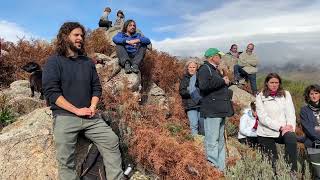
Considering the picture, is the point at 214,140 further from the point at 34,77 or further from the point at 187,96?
the point at 34,77

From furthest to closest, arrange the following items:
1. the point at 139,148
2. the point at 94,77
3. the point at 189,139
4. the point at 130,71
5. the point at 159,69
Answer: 1. the point at 159,69
2. the point at 130,71
3. the point at 189,139
4. the point at 139,148
5. the point at 94,77

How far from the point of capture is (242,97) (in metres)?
14.3

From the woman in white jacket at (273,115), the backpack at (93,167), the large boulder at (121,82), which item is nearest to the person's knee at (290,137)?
the woman in white jacket at (273,115)

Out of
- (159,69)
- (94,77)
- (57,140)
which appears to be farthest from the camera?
(159,69)

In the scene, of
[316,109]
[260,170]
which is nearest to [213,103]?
[260,170]

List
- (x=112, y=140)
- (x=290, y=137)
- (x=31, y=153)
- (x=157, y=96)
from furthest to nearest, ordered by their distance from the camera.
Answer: (x=157, y=96) → (x=290, y=137) → (x=31, y=153) → (x=112, y=140)

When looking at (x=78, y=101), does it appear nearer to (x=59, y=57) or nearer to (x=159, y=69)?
(x=59, y=57)

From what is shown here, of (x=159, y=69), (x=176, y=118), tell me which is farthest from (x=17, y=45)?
(x=176, y=118)

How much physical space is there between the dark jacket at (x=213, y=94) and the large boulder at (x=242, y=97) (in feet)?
22.7

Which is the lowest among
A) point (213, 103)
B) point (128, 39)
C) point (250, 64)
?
point (250, 64)

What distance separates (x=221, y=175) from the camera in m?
6.70

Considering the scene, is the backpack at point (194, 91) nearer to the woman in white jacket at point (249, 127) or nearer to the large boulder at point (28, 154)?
the woman in white jacket at point (249, 127)

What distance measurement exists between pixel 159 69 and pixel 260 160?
6243 millimetres

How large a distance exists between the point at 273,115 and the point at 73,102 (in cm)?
327
